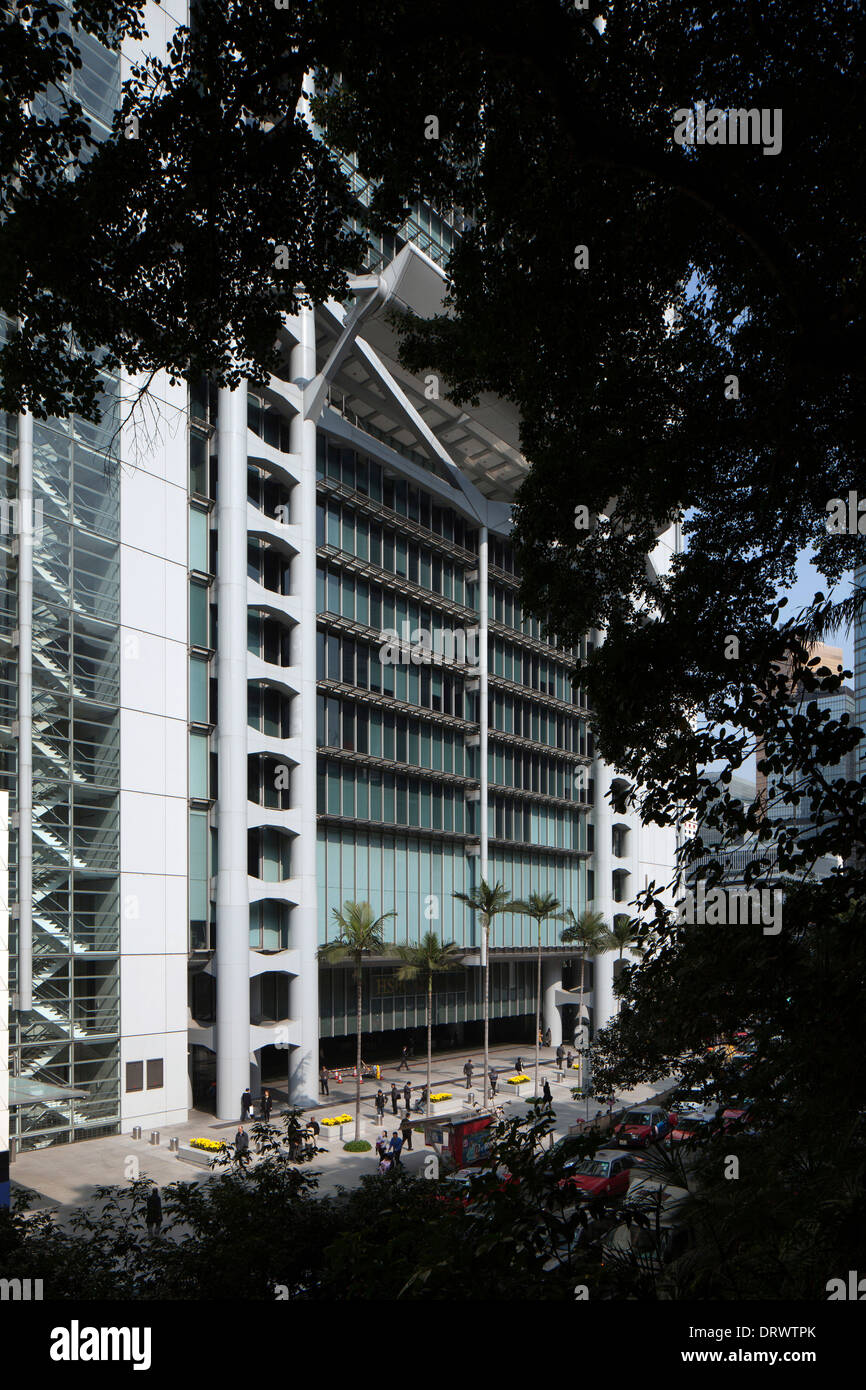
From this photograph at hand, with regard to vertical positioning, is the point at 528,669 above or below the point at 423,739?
above

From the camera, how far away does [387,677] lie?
5291 centimetres

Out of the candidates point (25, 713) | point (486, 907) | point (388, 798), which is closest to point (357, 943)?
point (486, 907)

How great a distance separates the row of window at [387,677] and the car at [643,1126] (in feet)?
76.6

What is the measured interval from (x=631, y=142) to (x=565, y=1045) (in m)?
60.7

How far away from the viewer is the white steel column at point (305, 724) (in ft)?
145

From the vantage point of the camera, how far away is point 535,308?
35.5 ft

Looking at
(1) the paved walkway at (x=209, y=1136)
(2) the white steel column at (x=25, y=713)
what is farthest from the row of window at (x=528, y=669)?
(2) the white steel column at (x=25, y=713)

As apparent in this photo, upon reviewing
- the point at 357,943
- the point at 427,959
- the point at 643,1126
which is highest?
the point at 357,943

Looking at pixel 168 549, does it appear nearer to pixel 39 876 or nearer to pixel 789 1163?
pixel 39 876

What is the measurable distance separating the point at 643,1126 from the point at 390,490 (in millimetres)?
35632

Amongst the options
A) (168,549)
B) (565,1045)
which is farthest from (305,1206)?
(565,1045)

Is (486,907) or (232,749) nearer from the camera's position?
(232,749)

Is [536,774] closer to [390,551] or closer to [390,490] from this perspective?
[390,551]

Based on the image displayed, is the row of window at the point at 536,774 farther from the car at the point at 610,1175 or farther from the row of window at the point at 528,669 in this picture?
the car at the point at 610,1175
